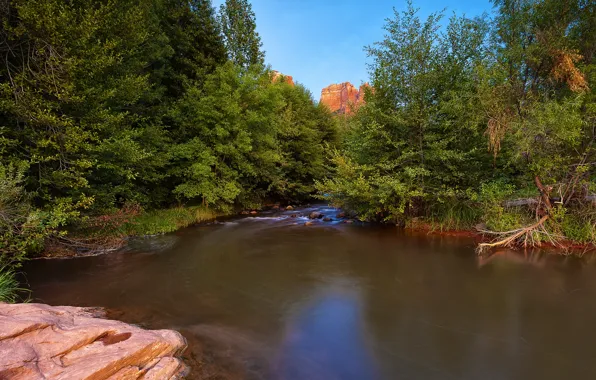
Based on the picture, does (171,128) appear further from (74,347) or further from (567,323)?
(567,323)

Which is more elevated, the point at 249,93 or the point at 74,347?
the point at 249,93

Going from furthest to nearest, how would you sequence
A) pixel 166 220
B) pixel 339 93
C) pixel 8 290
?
pixel 339 93 → pixel 166 220 → pixel 8 290

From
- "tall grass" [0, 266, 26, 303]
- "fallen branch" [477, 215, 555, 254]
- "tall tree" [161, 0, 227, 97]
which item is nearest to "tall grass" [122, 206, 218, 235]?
"tall grass" [0, 266, 26, 303]

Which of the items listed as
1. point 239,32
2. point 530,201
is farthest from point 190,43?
point 530,201

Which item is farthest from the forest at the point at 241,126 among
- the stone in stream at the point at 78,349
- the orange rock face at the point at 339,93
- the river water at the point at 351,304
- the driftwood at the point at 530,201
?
the orange rock face at the point at 339,93

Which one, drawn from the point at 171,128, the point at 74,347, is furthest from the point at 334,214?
the point at 74,347

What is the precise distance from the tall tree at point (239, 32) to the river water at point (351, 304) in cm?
1373

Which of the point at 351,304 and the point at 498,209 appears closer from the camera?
the point at 351,304

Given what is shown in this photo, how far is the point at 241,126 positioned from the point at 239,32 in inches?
317

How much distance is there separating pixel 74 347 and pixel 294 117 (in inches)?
847

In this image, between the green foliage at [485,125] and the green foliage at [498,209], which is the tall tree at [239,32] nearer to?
the green foliage at [485,125]

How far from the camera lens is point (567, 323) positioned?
5977mm

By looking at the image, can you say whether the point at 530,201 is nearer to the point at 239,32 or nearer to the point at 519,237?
the point at 519,237

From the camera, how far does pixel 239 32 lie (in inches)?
800
